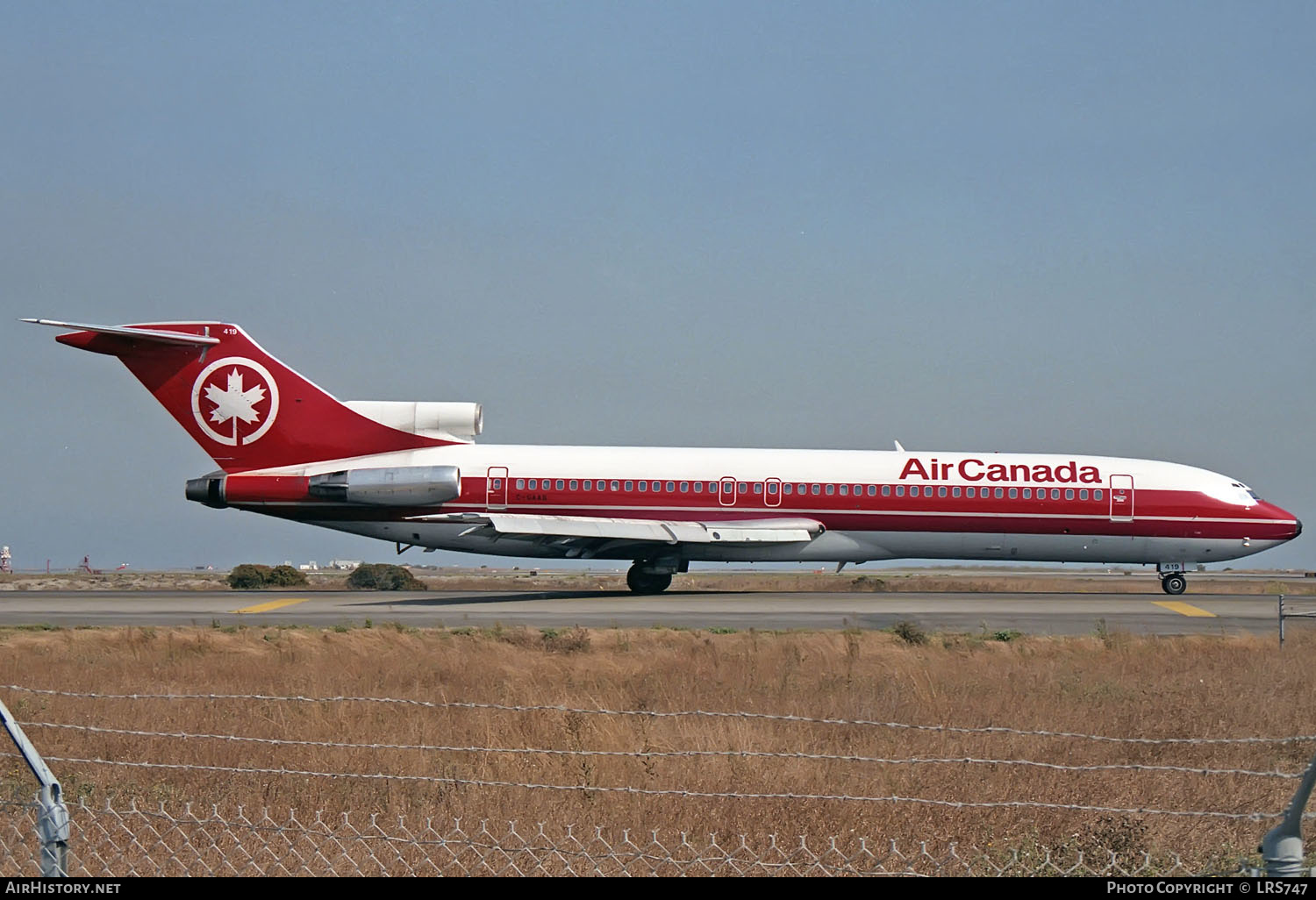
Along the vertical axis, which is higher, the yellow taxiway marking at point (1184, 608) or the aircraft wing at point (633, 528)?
the aircraft wing at point (633, 528)

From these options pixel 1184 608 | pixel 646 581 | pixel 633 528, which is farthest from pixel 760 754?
pixel 646 581

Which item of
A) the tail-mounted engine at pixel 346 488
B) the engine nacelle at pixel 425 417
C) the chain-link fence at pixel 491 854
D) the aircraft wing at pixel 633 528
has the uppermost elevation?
the engine nacelle at pixel 425 417

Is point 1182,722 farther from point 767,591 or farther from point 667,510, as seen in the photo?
point 767,591

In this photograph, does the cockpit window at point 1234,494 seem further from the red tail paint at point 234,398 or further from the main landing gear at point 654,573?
the red tail paint at point 234,398

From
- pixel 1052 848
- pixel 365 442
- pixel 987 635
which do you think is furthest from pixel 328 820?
pixel 365 442

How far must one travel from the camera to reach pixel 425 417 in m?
32.1

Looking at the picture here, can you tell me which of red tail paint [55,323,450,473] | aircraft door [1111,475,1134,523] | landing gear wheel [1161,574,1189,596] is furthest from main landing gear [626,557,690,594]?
landing gear wheel [1161,574,1189,596]

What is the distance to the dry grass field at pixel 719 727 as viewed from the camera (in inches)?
346

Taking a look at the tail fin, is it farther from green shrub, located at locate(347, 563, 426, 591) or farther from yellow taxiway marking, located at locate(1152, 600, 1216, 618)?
yellow taxiway marking, located at locate(1152, 600, 1216, 618)

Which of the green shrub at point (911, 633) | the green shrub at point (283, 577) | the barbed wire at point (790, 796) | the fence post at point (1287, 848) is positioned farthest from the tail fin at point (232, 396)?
the fence post at point (1287, 848)

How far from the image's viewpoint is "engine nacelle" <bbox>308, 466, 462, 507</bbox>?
100 ft

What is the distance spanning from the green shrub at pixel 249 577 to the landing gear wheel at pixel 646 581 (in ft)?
49.9

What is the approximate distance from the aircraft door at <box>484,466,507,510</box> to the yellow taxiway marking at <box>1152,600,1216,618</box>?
1563 cm
